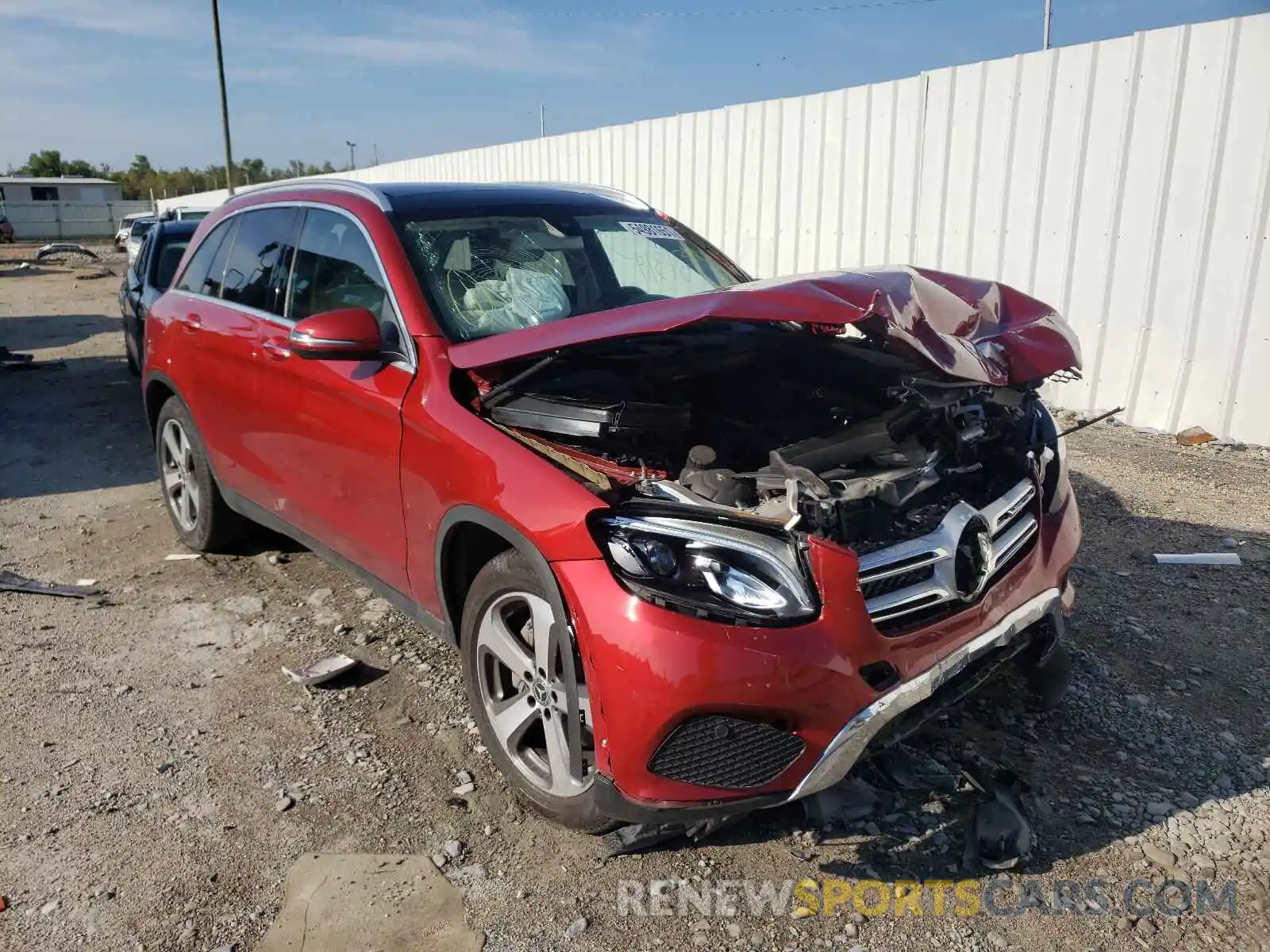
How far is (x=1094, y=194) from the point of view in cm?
727

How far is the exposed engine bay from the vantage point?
253 centimetres

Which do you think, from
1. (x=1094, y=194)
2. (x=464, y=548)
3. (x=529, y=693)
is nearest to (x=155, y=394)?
(x=464, y=548)

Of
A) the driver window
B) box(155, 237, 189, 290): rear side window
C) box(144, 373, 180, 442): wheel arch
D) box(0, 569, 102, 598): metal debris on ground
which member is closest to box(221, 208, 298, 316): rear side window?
the driver window

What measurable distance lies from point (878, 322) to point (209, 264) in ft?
12.3

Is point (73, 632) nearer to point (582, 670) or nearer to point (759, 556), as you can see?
point (582, 670)

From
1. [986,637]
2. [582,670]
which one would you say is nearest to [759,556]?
[582,670]

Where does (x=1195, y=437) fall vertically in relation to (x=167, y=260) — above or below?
below

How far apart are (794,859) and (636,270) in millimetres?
2484

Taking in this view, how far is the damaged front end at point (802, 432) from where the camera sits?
237cm

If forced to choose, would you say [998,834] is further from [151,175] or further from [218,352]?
[151,175]

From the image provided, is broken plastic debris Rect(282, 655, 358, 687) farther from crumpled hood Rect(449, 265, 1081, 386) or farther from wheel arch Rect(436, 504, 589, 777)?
crumpled hood Rect(449, 265, 1081, 386)

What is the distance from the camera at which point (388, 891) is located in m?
2.59

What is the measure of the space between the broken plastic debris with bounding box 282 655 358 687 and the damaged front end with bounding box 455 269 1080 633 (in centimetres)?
143

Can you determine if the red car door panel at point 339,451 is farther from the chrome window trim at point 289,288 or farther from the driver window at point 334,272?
the driver window at point 334,272
